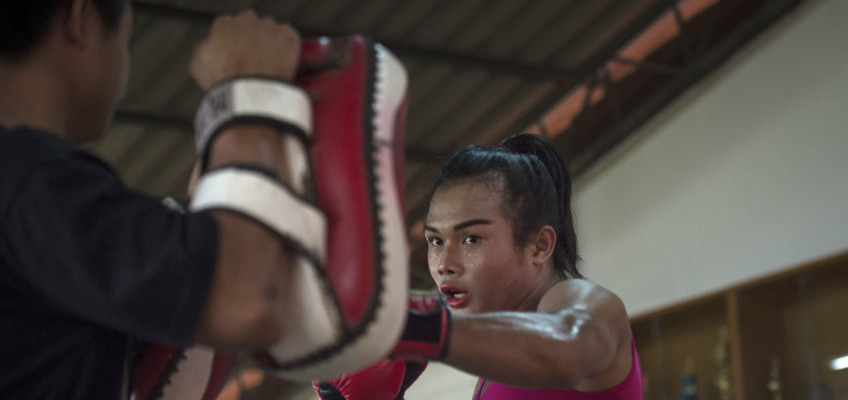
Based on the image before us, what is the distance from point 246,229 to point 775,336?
16.0 feet

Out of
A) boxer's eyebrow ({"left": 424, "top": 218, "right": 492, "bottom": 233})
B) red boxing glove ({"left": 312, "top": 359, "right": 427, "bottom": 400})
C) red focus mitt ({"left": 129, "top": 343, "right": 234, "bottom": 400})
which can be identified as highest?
boxer's eyebrow ({"left": 424, "top": 218, "right": 492, "bottom": 233})

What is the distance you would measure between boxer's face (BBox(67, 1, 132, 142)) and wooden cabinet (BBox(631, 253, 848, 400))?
4.54 metres

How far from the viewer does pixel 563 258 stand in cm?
203

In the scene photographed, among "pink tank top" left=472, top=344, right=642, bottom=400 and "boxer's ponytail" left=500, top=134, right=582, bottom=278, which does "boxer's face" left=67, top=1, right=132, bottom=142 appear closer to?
"pink tank top" left=472, top=344, right=642, bottom=400

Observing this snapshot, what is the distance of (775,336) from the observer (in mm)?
5238

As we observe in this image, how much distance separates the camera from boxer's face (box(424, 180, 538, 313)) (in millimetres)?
1942

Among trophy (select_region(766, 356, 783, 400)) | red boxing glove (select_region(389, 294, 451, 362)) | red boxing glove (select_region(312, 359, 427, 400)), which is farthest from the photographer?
trophy (select_region(766, 356, 783, 400))

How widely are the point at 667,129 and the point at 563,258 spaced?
4.69 metres

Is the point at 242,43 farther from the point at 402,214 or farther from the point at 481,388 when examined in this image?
the point at 481,388

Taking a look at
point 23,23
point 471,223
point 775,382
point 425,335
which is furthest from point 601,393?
point 775,382

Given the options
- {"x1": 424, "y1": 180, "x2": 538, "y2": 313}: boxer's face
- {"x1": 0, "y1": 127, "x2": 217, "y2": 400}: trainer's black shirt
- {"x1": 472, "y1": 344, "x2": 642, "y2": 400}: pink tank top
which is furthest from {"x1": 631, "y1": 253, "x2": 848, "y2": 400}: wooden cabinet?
{"x1": 0, "y1": 127, "x2": 217, "y2": 400}: trainer's black shirt

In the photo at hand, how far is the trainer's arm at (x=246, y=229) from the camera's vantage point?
867mm

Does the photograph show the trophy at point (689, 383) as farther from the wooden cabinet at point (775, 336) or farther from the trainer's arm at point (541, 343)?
the trainer's arm at point (541, 343)

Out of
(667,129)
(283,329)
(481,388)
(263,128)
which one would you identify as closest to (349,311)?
(283,329)
